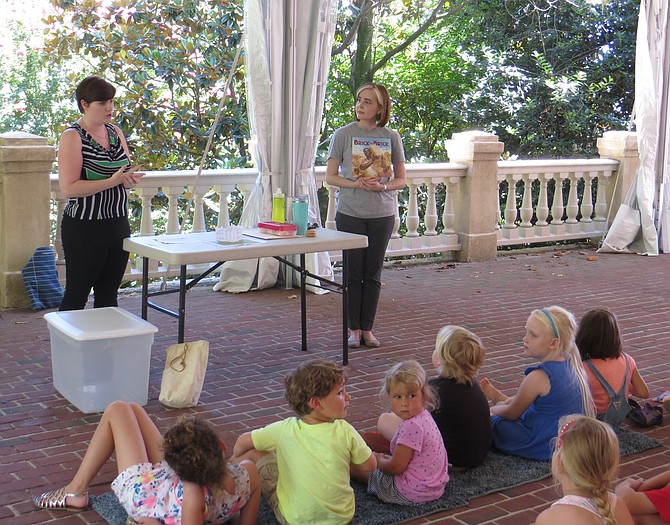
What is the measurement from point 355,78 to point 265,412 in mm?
8536

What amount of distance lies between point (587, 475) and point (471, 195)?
6.34 meters

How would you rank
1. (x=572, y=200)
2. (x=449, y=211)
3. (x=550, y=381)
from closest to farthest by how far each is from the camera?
1. (x=550, y=381)
2. (x=449, y=211)
3. (x=572, y=200)

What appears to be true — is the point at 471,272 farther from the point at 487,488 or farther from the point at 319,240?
the point at 487,488

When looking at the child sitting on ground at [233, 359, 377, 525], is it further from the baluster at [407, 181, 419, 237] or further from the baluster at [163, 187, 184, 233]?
the baluster at [407, 181, 419, 237]

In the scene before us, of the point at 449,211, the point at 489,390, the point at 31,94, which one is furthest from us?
the point at 31,94

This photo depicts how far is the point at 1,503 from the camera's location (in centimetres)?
335

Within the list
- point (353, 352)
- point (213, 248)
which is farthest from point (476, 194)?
point (213, 248)

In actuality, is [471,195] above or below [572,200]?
above

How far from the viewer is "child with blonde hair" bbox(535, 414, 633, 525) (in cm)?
260

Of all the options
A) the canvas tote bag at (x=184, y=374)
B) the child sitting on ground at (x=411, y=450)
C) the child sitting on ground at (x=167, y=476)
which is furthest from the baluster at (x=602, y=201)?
the child sitting on ground at (x=167, y=476)

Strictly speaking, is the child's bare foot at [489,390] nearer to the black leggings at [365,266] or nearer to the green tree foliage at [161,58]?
the black leggings at [365,266]

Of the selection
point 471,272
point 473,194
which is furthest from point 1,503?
point 473,194

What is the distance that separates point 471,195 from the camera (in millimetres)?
8789

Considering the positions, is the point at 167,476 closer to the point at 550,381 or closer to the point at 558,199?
the point at 550,381
